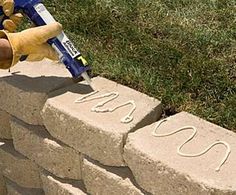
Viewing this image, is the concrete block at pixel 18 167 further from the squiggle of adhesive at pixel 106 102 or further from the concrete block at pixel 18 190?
the squiggle of adhesive at pixel 106 102

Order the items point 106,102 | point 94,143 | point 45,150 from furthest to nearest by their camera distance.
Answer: point 45,150
point 106,102
point 94,143

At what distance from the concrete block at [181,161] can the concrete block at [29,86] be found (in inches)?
19.7

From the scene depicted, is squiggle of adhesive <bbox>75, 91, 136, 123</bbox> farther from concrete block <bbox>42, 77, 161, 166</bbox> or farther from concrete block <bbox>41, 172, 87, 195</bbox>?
concrete block <bbox>41, 172, 87, 195</bbox>

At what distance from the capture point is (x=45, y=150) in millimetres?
2264

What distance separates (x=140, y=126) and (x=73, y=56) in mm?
407

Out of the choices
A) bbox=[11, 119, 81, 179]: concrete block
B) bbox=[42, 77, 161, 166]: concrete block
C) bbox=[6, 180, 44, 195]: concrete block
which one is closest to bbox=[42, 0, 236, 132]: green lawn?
bbox=[42, 77, 161, 166]: concrete block

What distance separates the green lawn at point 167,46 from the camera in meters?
2.31

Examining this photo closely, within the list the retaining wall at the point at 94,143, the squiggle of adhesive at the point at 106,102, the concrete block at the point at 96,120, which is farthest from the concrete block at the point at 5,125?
the squiggle of adhesive at the point at 106,102

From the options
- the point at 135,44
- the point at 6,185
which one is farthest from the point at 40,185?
the point at 135,44

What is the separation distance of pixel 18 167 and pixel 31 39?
64 centimetres

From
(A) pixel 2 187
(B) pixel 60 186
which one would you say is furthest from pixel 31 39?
(A) pixel 2 187

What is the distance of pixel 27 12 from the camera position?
2.24 meters

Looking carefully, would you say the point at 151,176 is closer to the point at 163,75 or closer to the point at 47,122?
the point at 47,122

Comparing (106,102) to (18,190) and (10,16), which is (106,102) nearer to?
(10,16)
